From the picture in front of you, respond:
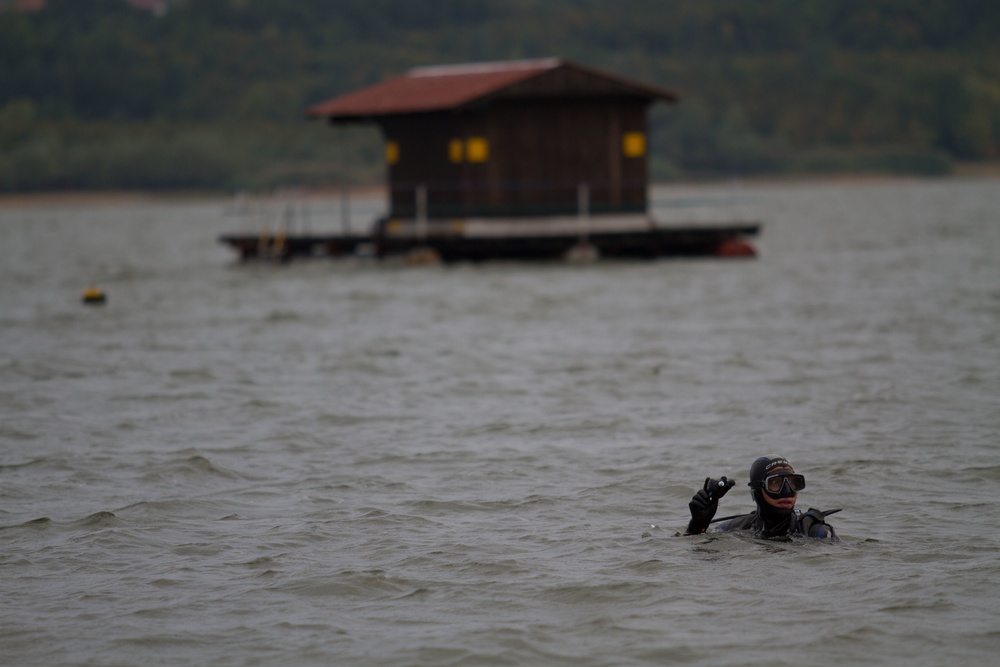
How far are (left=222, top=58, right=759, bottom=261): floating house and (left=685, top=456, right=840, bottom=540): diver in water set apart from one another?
1033 inches

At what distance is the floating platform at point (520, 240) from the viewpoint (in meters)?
38.3

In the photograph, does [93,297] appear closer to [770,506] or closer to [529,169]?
[529,169]

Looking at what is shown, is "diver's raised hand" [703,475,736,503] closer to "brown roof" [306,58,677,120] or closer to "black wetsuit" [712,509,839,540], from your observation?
"black wetsuit" [712,509,839,540]

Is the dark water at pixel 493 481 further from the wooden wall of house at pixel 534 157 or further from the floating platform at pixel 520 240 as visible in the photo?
the wooden wall of house at pixel 534 157

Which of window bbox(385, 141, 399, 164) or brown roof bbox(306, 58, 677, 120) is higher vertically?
brown roof bbox(306, 58, 677, 120)

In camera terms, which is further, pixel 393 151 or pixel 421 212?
pixel 393 151

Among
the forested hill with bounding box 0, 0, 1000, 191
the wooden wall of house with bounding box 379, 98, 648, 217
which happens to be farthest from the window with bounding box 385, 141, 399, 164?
the forested hill with bounding box 0, 0, 1000, 191

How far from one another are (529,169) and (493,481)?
83.4 feet

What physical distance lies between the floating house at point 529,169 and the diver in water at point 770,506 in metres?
26.2

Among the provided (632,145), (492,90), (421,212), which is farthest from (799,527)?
(632,145)

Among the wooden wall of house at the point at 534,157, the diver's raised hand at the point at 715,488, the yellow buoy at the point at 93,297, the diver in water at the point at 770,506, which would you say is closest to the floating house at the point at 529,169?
the wooden wall of house at the point at 534,157

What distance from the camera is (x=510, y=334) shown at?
85.0 ft

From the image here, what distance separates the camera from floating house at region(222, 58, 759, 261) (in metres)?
38.6

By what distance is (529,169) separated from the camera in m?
39.1
